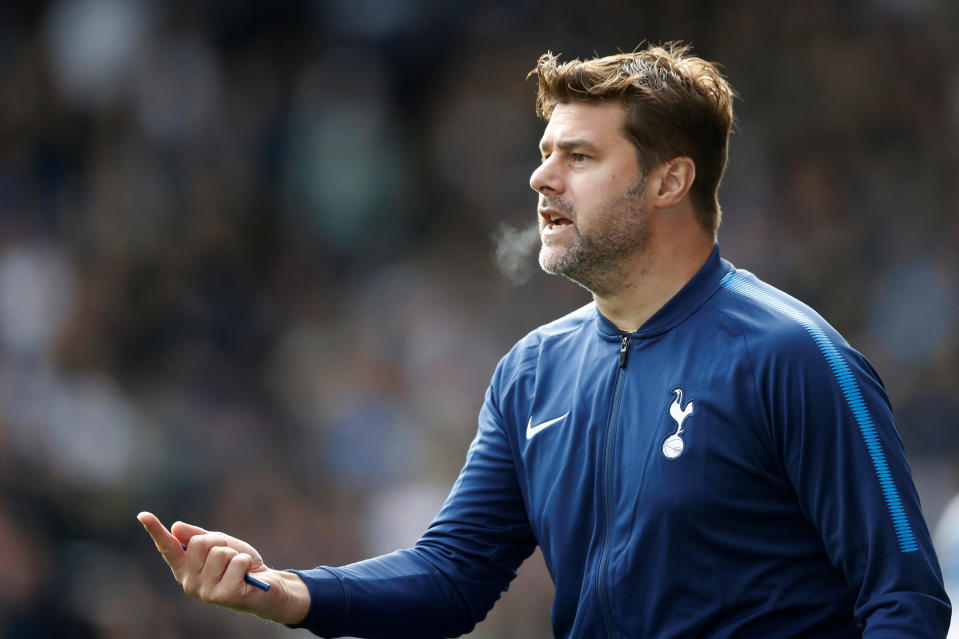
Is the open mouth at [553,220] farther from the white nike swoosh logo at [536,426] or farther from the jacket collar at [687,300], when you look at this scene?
the white nike swoosh logo at [536,426]

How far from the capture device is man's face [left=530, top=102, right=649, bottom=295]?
8.54ft

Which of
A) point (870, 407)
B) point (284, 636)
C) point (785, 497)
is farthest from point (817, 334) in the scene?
point (284, 636)

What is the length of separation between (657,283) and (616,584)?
0.66 meters

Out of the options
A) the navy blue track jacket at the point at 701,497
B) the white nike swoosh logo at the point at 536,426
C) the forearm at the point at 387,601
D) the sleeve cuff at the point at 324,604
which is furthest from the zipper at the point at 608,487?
the sleeve cuff at the point at 324,604

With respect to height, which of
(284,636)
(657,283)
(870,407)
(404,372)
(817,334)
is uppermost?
(404,372)

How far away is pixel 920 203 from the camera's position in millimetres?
6660

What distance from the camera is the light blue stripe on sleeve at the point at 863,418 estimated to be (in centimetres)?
213

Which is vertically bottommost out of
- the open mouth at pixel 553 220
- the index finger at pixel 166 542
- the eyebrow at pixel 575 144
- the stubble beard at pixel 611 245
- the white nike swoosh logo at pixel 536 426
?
the index finger at pixel 166 542

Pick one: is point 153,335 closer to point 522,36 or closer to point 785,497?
point 522,36

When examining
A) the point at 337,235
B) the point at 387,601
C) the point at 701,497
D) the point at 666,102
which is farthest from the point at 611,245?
the point at 337,235

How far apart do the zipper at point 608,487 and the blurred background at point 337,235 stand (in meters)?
3.41

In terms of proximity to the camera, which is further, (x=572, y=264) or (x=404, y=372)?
(x=404, y=372)

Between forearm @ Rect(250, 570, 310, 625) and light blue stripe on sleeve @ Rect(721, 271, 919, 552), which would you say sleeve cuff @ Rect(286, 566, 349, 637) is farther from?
light blue stripe on sleeve @ Rect(721, 271, 919, 552)

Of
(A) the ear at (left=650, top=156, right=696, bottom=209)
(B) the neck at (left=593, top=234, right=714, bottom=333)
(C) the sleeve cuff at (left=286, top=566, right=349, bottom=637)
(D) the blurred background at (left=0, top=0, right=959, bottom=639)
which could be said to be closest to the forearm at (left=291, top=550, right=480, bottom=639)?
(C) the sleeve cuff at (left=286, top=566, right=349, bottom=637)
